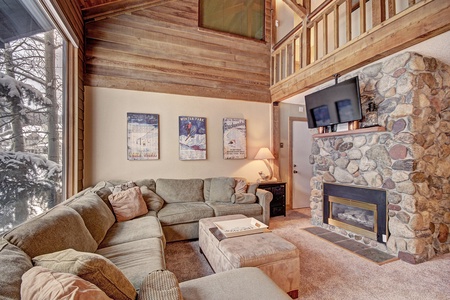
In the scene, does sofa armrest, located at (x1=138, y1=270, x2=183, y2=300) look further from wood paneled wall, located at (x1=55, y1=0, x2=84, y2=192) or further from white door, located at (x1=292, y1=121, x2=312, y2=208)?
white door, located at (x1=292, y1=121, x2=312, y2=208)

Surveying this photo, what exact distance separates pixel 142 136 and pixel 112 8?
222cm

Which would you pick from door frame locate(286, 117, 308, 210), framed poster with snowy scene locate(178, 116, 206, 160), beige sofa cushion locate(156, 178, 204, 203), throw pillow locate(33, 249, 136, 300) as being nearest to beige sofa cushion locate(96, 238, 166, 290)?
throw pillow locate(33, 249, 136, 300)

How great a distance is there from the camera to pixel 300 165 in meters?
4.98

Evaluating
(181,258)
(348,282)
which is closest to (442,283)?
(348,282)

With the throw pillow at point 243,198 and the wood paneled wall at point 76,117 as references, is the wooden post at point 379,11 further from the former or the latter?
the wood paneled wall at point 76,117

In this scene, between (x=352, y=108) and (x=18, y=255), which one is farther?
(x=352, y=108)

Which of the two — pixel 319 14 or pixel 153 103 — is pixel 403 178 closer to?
pixel 319 14

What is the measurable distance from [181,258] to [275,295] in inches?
65.7

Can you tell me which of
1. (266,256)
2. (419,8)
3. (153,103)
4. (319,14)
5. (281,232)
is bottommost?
(281,232)

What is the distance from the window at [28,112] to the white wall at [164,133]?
87cm

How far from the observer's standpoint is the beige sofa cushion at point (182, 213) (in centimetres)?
299

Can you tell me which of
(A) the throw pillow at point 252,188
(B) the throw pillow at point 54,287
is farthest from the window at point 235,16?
(B) the throw pillow at point 54,287

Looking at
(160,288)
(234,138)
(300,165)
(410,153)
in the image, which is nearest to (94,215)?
(160,288)

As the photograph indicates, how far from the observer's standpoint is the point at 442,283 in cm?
206
